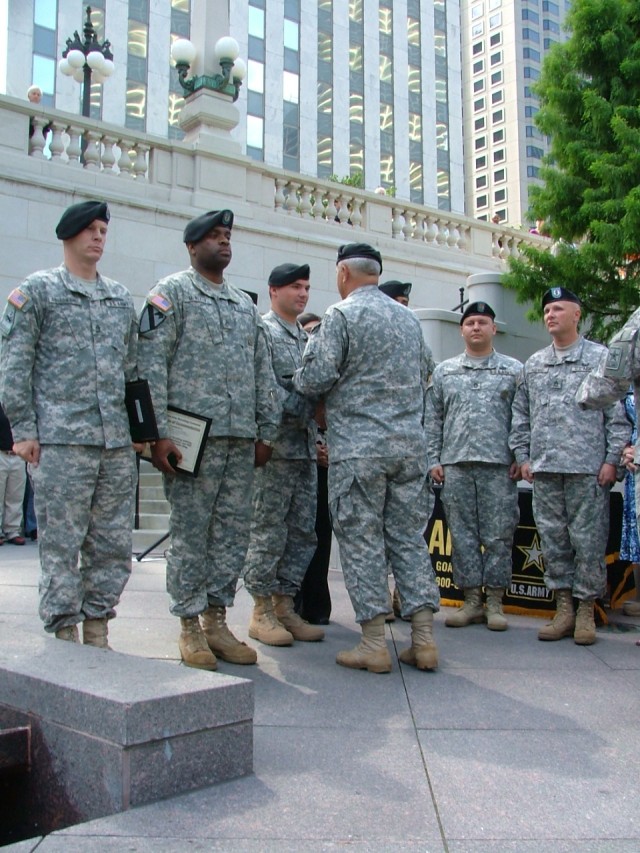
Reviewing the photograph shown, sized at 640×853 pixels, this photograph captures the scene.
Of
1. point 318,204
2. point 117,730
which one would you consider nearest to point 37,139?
point 318,204

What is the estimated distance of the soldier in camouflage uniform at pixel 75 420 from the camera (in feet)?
13.0

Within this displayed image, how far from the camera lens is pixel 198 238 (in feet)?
15.1

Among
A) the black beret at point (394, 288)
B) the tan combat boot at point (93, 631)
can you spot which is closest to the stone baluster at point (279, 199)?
the black beret at point (394, 288)

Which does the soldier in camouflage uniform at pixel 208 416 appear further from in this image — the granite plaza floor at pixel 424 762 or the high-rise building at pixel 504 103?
the high-rise building at pixel 504 103

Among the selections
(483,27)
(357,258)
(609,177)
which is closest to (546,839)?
(357,258)

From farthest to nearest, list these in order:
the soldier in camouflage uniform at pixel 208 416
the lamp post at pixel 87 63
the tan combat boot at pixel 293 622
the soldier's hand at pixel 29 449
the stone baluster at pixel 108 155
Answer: the lamp post at pixel 87 63, the stone baluster at pixel 108 155, the tan combat boot at pixel 293 622, the soldier in camouflage uniform at pixel 208 416, the soldier's hand at pixel 29 449

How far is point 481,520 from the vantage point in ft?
18.7

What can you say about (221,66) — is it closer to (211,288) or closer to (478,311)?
(478,311)

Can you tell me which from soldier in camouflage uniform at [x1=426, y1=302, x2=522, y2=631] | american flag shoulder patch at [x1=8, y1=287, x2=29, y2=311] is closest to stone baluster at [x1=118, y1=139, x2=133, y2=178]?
soldier in camouflage uniform at [x1=426, y1=302, x2=522, y2=631]

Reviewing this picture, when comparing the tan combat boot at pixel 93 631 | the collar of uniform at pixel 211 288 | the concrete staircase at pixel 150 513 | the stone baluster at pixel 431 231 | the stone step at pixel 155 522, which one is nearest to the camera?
the tan combat boot at pixel 93 631

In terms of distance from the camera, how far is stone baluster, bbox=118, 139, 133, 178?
15.6 m

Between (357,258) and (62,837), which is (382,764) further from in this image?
(357,258)

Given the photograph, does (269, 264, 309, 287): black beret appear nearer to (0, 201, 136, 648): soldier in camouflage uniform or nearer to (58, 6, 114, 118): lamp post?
(0, 201, 136, 648): soldier in camouflage uniform

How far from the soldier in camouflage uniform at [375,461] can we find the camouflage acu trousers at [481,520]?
3.85 feet
